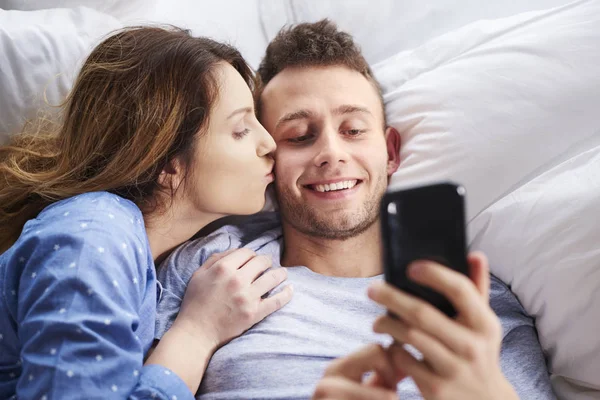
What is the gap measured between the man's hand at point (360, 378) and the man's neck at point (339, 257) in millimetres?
601

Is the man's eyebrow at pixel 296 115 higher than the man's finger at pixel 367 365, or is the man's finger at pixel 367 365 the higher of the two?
the man's eyebrow at pixel 296 115

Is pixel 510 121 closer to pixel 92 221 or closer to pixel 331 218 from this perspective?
pixel 331 218

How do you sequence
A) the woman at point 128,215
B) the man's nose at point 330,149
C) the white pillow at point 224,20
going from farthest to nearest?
1. the white pillow at point 224,20
2. the man's nose at point 330,149
3. the woman at point 128,215

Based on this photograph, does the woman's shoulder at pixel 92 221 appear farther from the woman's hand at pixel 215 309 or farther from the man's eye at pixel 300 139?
the man's eye at pixel 300 139

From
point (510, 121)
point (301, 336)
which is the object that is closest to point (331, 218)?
point (301, 336)

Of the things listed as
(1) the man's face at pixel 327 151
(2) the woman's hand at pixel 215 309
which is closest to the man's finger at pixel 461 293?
(2) the woman's hand at pixel 215 309

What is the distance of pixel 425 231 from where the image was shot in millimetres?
658

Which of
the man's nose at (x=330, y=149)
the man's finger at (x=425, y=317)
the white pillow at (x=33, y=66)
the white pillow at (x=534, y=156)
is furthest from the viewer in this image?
the white pillow at (x=33, y=66)

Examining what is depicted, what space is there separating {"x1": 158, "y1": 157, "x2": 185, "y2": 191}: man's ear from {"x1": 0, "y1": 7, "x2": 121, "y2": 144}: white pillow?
35 centimetres

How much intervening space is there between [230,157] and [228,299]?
27cm

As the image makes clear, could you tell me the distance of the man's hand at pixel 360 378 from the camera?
2.28 ft

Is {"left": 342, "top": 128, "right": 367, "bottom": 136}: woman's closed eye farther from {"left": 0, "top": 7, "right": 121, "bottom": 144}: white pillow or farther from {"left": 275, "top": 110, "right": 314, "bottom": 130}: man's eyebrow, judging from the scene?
{"left": 0, "top": 7, "right": 121, "bottom": 144}: white pillow

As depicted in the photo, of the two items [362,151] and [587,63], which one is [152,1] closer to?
[362,151]

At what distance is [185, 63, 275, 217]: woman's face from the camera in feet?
3.92
